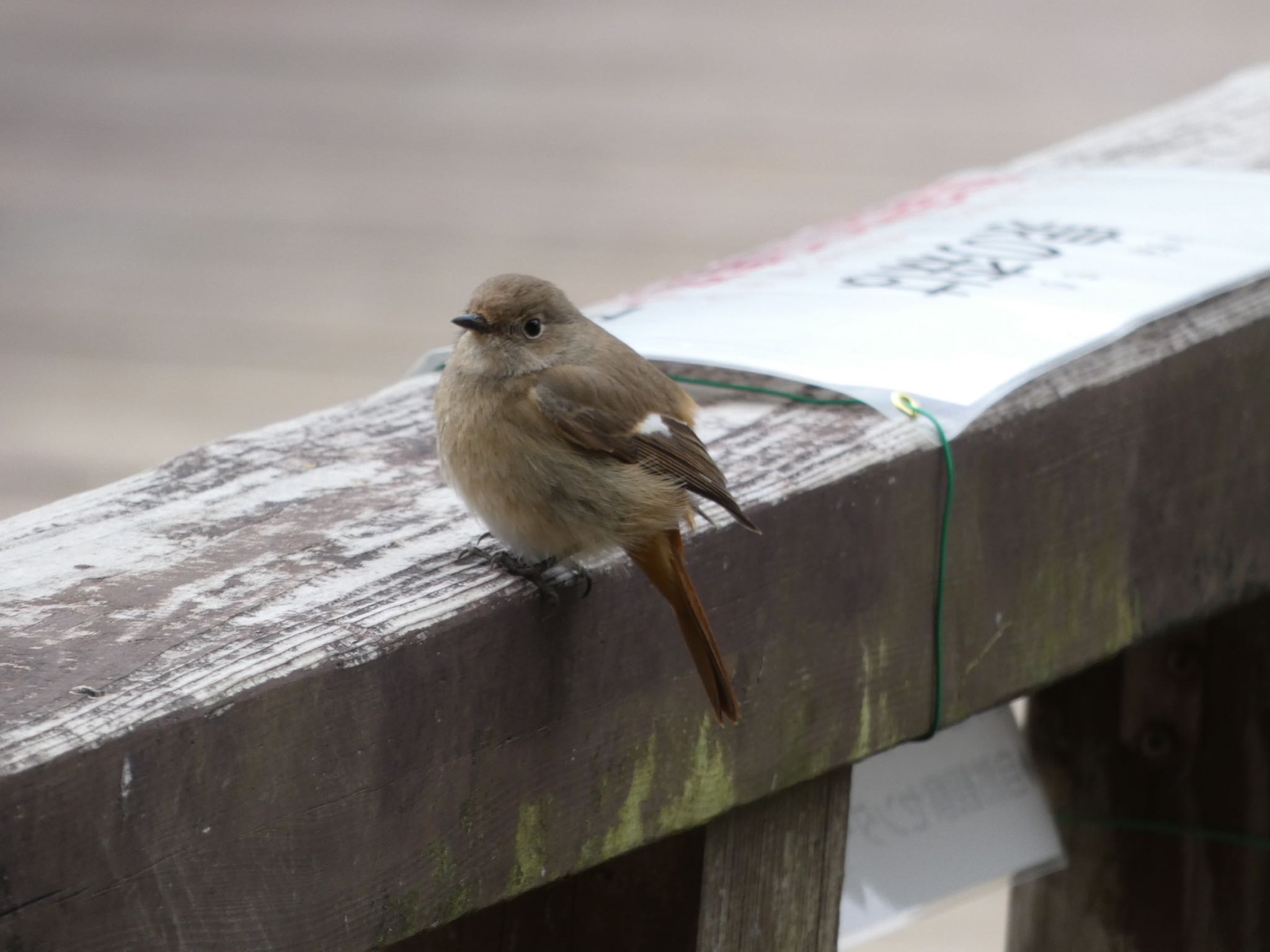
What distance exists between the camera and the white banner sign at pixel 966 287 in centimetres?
218

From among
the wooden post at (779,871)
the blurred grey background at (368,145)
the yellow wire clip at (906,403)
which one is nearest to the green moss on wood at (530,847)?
the wooden post at (779,871)

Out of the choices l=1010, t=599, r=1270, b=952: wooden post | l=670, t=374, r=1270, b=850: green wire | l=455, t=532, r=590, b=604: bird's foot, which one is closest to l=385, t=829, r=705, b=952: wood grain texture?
l=670, t=374, r=1270, b=850: green wire

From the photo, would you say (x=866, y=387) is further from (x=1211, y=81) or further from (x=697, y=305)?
(x=1211, y=81)

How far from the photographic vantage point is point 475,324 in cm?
234

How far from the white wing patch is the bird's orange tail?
26cm

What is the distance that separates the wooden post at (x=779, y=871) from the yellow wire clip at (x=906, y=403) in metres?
0.41

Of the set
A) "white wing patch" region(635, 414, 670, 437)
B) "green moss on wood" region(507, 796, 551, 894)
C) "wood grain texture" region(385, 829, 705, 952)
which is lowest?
"wood grain texture" region(385, 829, 705, 952)

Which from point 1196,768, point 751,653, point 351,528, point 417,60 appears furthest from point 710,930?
point 417,60

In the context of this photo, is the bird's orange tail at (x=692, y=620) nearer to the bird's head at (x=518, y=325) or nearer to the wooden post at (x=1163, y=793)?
the bird's head at (x=518, y=325)

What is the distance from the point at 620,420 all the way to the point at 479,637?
0.54 metres

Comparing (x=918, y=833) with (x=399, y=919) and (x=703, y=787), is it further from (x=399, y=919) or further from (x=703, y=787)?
(x=399, y=919)

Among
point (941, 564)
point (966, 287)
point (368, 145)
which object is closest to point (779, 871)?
point (941, 564)

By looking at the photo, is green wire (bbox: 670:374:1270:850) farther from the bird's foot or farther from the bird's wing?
the bird's foot

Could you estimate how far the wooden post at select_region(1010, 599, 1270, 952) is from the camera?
9.32 ft
